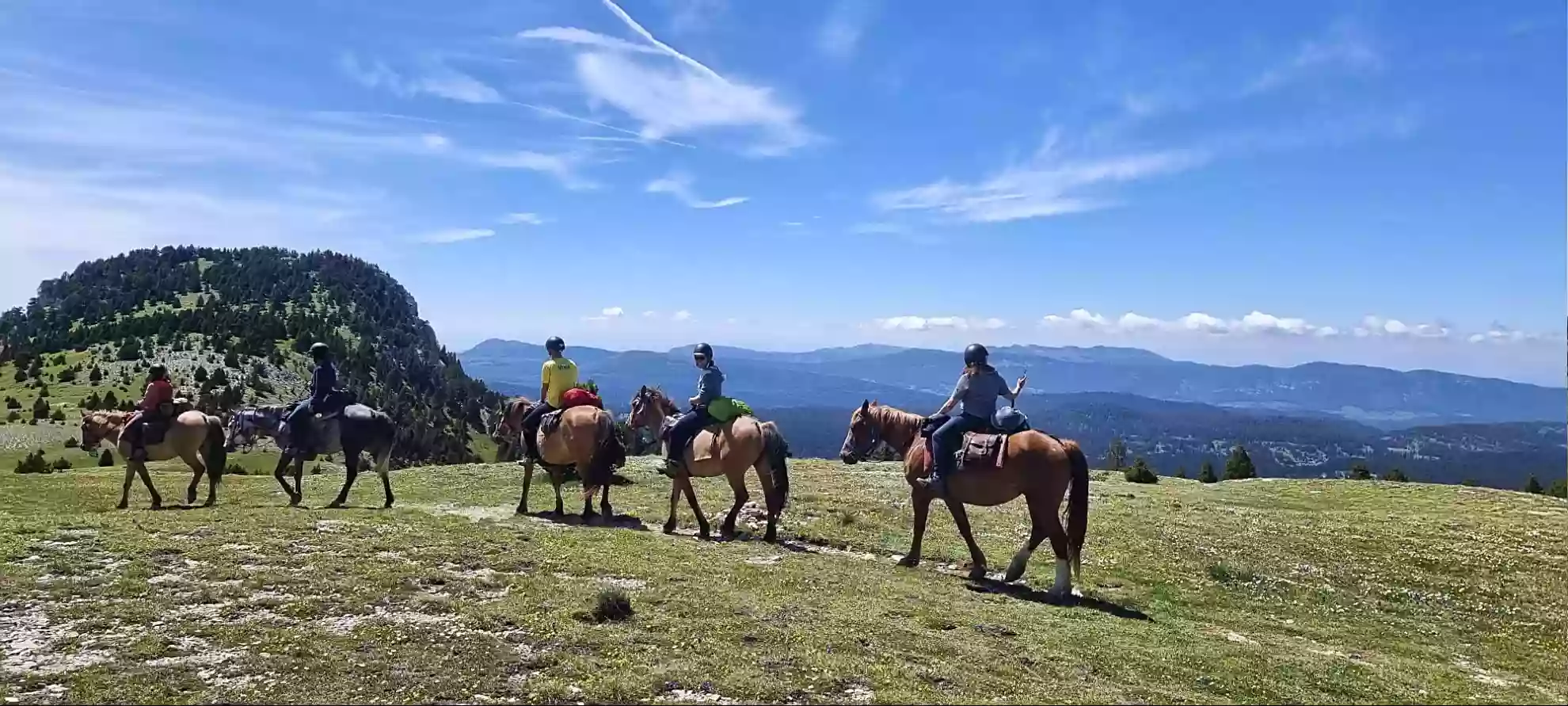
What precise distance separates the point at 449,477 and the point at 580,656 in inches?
835

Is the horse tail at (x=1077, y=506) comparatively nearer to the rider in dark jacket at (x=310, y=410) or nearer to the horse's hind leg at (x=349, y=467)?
the horse's hind leg at (x=349, y=467)

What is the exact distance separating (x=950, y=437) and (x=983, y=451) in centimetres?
74

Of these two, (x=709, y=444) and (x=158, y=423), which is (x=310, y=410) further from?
(x=709, y=444)

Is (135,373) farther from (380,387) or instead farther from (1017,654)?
(1017,654)

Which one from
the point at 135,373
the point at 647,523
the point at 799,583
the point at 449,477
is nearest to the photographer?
the point at 799,583

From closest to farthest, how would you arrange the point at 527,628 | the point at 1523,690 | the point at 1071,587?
the point at 527,628, the point at 1523,690, the point at 1071,587

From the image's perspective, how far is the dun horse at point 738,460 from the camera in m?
17.2

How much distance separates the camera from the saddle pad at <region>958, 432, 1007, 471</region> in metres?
14.3

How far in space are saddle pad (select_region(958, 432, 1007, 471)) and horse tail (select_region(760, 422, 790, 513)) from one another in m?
3.90

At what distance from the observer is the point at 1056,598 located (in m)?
13.7

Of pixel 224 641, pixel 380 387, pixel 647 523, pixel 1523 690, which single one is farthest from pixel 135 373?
pixel 1523 690

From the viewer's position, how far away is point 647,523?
19391mm

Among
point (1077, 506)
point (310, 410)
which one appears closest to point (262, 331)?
point (310, 410)

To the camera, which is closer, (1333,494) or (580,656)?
(580,656)
